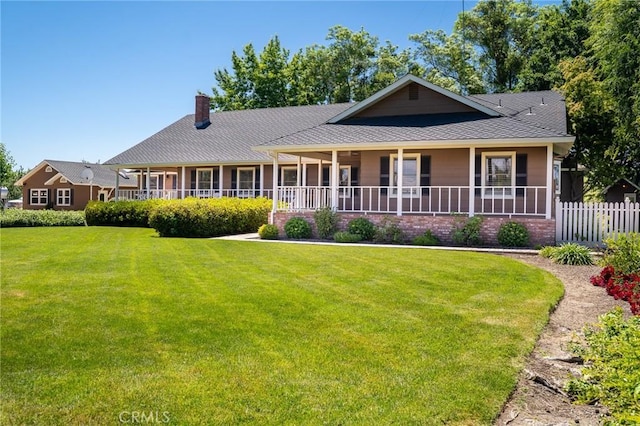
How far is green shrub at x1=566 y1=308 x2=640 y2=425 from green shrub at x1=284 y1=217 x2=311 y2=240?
1297 centimetres

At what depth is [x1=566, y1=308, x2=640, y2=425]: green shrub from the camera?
3598 mm

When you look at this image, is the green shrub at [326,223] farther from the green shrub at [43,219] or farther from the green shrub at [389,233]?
the green shrub at [43,219]

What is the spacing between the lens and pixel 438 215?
17.5 m

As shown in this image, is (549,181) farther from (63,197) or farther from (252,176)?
(63,197)

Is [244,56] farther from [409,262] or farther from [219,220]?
[409,262]

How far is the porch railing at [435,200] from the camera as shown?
1762 cm

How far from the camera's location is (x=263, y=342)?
555 cm

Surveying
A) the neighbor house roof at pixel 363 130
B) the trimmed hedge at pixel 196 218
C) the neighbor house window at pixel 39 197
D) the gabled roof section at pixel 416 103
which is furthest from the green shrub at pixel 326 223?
the neighbor house window at pixel 39 197

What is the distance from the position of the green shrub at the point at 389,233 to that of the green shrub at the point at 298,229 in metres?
2.52

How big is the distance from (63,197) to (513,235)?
41755 millimetres

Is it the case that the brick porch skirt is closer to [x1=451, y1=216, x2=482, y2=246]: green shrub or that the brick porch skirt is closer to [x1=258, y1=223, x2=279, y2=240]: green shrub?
[x1=451, y1=216, x2=482, y2=246]: green shrub

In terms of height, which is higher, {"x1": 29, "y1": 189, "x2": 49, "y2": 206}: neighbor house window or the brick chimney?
the brick chimney

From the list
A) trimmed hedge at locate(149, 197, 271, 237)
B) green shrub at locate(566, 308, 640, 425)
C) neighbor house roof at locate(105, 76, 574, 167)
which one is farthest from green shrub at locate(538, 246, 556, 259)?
trimmed hedge at locate(149, 197, 271, 237)

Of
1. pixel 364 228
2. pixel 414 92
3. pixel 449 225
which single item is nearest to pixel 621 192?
pixel 414 92
